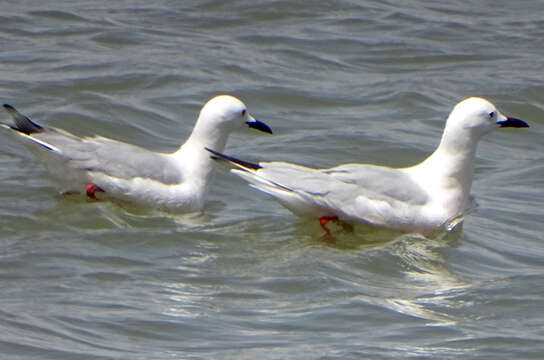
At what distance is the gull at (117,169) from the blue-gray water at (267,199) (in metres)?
0.15

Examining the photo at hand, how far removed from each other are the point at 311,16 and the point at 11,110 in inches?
282

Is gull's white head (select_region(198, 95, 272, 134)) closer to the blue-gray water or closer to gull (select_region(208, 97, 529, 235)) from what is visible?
gull (select_region(208, 97, 529, 235))

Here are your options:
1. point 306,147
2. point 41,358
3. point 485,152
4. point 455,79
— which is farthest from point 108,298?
point 455,79

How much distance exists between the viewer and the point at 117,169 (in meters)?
8.34

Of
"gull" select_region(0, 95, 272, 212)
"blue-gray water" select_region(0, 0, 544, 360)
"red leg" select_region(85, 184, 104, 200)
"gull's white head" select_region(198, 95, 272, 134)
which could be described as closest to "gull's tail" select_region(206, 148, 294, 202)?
"blue-gray water" select_region(0, 0, 544, 360)

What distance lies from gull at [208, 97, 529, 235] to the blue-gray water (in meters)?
0.19

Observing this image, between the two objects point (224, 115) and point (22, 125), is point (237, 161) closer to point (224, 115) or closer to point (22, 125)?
point (224, 115)

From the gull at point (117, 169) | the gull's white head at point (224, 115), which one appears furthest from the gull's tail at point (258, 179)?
the gull's white head at point (224, 115)

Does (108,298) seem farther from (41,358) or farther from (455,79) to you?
(455,79)

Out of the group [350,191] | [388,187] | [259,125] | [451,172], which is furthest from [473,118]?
[259,125]

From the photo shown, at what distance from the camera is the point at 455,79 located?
12852 millimetres

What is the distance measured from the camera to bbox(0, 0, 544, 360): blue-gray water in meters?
6.26

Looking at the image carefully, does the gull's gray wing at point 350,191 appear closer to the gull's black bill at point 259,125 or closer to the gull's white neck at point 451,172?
the gull's white neck at point 451,172

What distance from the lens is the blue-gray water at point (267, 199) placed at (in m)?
6.26
